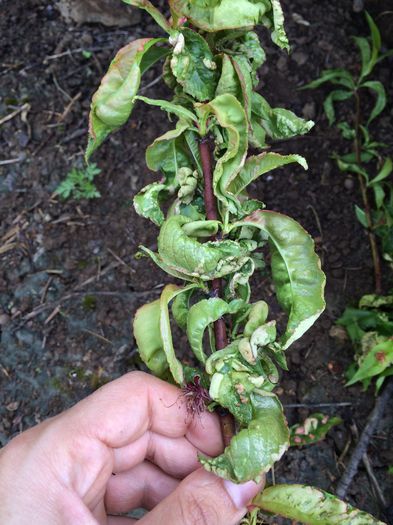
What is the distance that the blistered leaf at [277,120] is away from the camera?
55.7 inches

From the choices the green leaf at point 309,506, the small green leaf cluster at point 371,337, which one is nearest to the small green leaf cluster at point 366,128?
the small green leaf cluster at point 371,337

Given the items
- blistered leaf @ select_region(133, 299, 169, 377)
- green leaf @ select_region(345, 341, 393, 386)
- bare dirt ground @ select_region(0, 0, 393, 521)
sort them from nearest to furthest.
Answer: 1. blistered leaf @ select_region(133, 299, 169, 377)
2. green leaf @ select_region(345, 341, 393, 386)
3. bare dirt ground @ select_region(0, 0, 393, 521)

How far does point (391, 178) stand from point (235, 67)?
4.59 feet

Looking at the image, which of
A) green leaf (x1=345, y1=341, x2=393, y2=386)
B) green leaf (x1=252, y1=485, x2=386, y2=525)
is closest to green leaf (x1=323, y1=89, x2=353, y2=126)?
green leaf (x1=345, y1=341, x2=393, y2=386)

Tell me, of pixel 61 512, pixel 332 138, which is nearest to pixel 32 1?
pixel 332 138

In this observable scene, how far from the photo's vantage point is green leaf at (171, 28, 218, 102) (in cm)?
129

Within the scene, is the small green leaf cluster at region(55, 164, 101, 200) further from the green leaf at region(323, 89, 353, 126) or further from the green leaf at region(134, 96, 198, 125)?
the green leaf at region(134, 96, 198, 125)

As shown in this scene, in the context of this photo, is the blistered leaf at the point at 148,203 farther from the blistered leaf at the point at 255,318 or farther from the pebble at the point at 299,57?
the pebble at the point at 299,57

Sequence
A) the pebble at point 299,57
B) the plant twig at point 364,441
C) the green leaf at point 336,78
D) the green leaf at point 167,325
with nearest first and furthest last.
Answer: the green leaf at point 167,325
the plant twig at point 364,441
the green leaf at point 336,78
the pebble at point 299,57

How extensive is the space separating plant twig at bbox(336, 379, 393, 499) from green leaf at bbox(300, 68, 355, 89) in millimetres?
1237

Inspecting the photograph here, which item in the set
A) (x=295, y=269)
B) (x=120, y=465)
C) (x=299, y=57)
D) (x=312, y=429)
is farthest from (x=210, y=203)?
(x=299, y=57)

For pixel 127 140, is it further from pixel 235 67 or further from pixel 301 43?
pixel 235 67

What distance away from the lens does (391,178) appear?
2.48 m

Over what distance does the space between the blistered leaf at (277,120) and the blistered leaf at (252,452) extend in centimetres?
61
